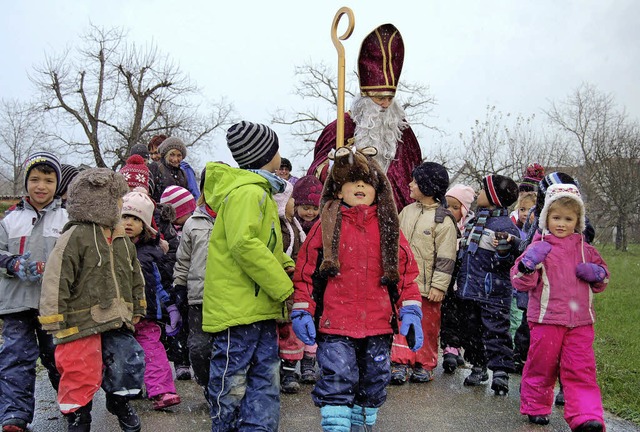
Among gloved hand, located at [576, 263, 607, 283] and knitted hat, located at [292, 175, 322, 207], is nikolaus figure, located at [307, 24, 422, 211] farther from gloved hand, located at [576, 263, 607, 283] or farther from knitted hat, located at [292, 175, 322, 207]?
gloved hand, located at [576, 263, 607, 283]

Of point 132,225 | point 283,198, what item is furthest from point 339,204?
point 132,225

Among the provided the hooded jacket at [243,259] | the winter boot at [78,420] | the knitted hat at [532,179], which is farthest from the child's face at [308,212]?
the knitted hat at [532,179]

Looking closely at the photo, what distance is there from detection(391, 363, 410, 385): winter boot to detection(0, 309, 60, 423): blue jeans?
273 cm

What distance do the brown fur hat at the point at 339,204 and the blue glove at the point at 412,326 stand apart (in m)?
0.21

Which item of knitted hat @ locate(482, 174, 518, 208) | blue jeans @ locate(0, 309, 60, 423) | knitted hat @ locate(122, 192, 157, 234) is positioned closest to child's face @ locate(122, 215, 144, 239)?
knitted hat @ locate(122, 192, 157, 234)

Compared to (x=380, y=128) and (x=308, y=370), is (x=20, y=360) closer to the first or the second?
(x=308, y=370)

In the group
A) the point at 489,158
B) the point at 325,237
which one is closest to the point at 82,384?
the point at 325,237

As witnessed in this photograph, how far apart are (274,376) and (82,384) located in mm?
1098

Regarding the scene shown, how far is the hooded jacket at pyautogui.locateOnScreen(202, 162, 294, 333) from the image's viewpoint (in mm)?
3617

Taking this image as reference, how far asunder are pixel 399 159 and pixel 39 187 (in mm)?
3418

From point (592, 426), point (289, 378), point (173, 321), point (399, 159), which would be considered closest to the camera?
point (592, 426)

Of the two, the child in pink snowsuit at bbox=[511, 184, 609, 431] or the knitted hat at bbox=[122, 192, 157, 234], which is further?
the knitted hat at bbox=[122, 192, 157, 234]

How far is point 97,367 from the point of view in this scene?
12.6 ft

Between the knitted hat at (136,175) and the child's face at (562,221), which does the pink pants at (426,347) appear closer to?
the child's face at (562,221)
